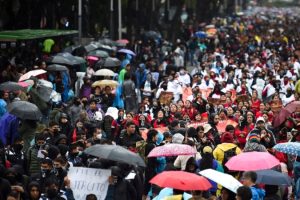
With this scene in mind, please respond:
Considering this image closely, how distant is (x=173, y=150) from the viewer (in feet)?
51.0

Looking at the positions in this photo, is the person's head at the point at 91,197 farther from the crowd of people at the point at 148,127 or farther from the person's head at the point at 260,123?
the person's head at the point at 260,123

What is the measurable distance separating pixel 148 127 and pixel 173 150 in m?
4.93

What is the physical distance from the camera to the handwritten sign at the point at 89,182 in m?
14.0

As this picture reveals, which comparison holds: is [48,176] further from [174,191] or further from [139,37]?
[139,37]

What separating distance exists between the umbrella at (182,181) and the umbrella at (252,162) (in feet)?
4.76

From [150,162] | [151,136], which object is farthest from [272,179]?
[151,136]

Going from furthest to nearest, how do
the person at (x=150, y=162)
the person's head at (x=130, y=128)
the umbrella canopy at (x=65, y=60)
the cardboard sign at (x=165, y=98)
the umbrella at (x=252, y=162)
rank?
the umbrella canopy at (x=65, y=60), the cardboard sign at (x=165, y=98), the person's head at (x=130, y=128), the person at (x=150, y=162), the umbrella at (x=252, y=162)

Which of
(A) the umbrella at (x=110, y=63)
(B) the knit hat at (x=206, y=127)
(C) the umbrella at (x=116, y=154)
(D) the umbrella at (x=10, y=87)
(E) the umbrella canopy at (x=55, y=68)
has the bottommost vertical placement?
(A) the umbrella at (x=110, y=63)

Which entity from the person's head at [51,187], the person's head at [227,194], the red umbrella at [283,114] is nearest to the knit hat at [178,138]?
the person's head at [51,187]

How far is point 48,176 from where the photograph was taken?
14336mm

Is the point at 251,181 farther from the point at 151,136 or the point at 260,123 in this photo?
the point at 260,123

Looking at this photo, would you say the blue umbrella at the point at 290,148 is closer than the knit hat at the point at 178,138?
Yes

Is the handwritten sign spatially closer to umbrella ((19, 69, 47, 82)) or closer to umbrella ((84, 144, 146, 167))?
umbrella ((84, 144, 146, 167))

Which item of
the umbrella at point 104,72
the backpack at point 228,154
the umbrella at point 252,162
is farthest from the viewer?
the umbrella at point 104,72
